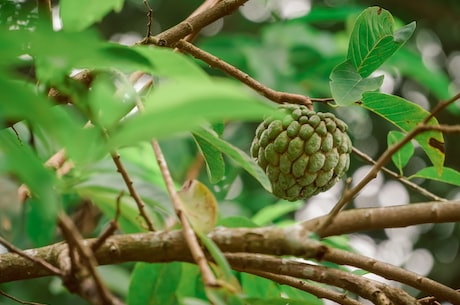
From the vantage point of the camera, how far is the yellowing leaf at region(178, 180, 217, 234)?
86 centimetres

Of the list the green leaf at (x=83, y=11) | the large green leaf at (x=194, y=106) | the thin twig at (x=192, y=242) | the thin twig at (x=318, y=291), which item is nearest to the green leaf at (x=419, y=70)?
the thin twig at (x=318, y=291)

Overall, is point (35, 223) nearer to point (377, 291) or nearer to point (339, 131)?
point (339, 131)

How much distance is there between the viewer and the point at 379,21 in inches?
41.8

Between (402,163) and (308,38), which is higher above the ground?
(308,38)

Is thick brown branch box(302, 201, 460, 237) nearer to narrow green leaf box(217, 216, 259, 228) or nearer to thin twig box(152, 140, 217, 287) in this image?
thin twig box(152, 140, 217, 287)

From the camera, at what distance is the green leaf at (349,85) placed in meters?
0.98

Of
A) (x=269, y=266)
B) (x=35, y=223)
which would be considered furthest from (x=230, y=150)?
(x=35, y=223)

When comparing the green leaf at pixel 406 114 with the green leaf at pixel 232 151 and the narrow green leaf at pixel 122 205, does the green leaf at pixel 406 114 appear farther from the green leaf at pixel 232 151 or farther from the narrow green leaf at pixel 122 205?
the narrow green leaf at pixel 122 205

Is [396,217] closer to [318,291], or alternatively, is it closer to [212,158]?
[318,291]

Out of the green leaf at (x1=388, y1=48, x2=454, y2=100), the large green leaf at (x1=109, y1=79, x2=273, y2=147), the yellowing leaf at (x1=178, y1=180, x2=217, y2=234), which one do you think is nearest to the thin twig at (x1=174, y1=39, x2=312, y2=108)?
the yellowing leaf at (x1=178, y1=180, x2=217, y2=234)

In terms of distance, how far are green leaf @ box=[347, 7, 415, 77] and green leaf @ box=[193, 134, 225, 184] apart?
0.75 feet

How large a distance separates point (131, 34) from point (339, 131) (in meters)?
3.02

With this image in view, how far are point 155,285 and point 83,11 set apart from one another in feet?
1.58

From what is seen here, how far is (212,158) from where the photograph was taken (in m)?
1.03
